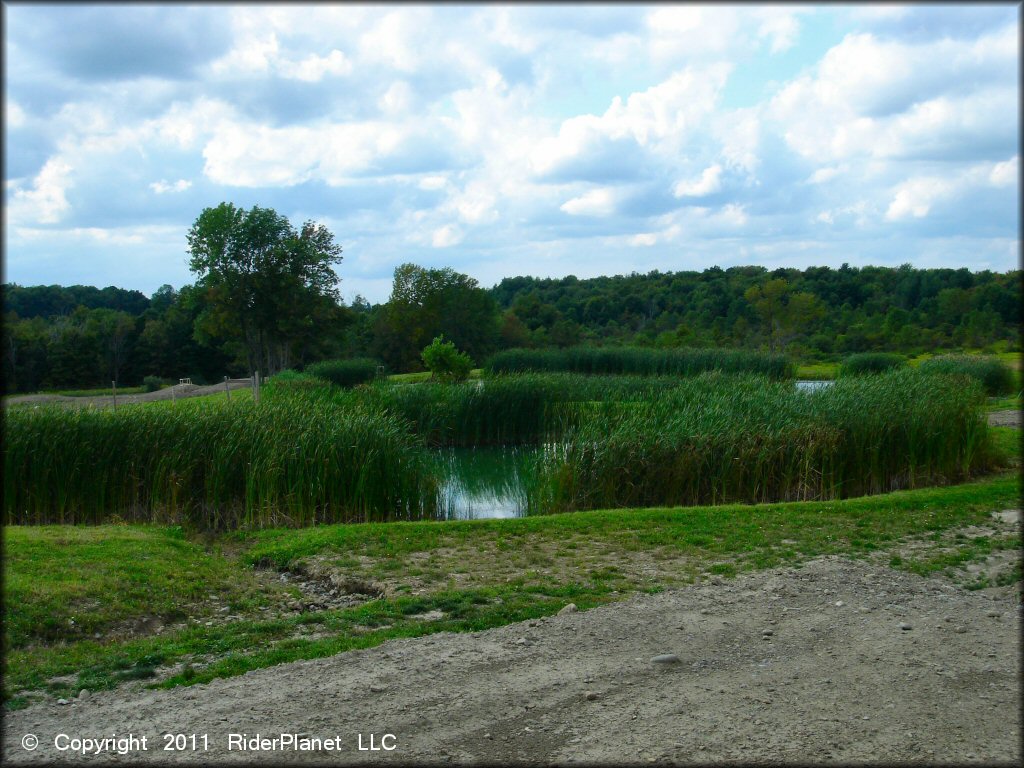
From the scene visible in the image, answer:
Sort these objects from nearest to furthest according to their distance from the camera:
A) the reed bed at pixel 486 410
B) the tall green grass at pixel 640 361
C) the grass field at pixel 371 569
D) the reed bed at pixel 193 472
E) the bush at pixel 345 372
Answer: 1. the grass field at pixel 371 569
2. the reed bed at pixel 193 472
3. the reed bed at pixel 486 410
4. the bush at pixel 345 372
5. the tall green grass at pixel 640 361

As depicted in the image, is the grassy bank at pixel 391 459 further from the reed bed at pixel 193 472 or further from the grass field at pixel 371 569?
the grass field at pixel 371 569

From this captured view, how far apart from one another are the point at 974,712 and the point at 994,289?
3838 cm

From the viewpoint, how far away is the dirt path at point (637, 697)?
14.3ft

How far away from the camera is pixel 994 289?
124ft

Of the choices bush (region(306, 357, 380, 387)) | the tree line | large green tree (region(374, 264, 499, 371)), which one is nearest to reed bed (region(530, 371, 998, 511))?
the tree line

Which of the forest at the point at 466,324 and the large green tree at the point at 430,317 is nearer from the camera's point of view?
the forest at the point at 466,324

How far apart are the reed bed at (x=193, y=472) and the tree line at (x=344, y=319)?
70.0 ft

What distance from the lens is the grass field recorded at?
602 centimetres

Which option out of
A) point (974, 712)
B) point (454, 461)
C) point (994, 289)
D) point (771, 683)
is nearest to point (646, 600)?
point (771, 683)

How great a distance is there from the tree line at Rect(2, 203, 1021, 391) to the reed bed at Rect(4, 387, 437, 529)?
21.3 metres

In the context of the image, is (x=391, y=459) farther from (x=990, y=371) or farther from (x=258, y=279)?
(x=258, y=279)

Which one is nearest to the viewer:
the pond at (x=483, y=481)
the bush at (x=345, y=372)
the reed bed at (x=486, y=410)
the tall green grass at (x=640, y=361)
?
the pond at (x=483, y=481)

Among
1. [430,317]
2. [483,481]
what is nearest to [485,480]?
[483,481]

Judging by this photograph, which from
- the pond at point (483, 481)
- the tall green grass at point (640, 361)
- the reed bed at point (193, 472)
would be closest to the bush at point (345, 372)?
the tall green grass at point (640, 361)
